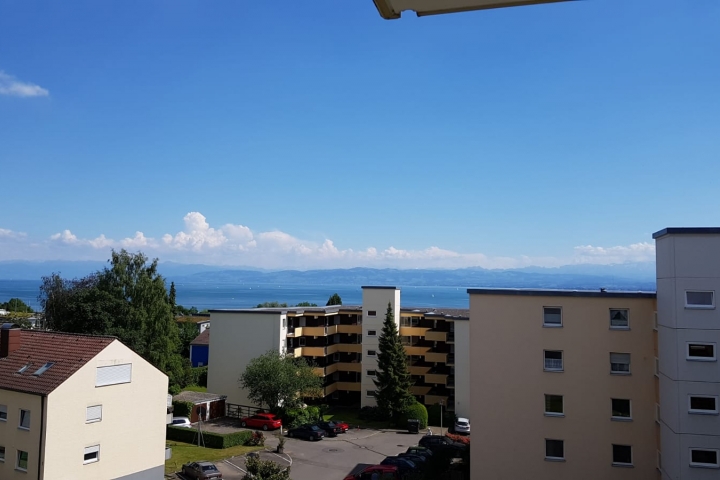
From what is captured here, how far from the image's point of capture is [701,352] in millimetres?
19328

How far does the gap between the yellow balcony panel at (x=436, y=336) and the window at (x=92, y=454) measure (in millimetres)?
31503

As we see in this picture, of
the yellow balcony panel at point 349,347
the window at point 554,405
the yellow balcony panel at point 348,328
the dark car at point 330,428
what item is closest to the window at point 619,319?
the window at point 554,405

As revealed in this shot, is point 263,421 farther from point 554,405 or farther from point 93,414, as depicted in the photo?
point 554,405

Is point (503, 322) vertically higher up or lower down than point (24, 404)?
higher up

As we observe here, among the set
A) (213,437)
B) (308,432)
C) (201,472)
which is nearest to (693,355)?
(201,472)

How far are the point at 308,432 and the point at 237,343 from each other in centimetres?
1257

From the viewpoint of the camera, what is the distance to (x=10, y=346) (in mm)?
26406

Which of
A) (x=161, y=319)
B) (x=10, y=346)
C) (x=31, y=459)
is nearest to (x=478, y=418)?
(x=31, y=459)

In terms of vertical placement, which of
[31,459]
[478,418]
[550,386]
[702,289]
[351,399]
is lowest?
[351,399]

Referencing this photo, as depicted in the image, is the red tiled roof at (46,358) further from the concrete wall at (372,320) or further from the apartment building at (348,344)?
the concrete wall at (372,320)

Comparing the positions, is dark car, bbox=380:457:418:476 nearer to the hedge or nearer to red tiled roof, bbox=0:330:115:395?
the hedge

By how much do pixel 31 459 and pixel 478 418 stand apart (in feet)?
58.2

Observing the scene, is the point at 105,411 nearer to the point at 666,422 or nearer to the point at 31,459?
the point at 31,459

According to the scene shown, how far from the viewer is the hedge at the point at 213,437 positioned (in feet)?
116
